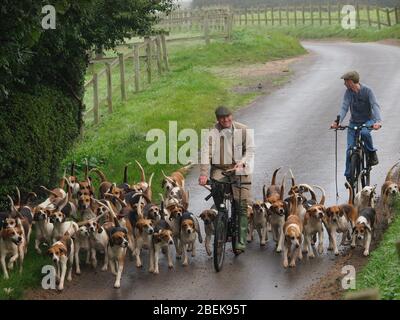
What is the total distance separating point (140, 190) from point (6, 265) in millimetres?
2993

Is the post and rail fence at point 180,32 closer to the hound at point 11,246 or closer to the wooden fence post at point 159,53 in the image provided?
the wooden fence post at point 159,53

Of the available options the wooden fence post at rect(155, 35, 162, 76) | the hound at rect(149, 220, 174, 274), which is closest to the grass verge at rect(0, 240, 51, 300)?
the hound at rect(149, 220, 174, 274)

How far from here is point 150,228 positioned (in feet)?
42.1

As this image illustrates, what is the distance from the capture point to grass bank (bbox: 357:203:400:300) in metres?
10.3

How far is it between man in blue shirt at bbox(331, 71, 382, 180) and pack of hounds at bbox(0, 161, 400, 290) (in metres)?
1.06

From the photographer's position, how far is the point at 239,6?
244 ft

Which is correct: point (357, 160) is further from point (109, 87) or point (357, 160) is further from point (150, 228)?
point (109, 87)

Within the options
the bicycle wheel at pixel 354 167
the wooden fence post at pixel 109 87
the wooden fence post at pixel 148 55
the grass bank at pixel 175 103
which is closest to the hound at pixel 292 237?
the bicycle wheel at pixel 354 167

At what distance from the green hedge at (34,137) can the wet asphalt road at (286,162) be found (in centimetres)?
256

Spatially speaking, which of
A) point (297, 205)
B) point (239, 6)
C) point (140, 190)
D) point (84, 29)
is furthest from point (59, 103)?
point (239, 6)

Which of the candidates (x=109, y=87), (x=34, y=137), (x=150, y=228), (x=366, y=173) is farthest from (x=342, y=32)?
(x=150, y=228)

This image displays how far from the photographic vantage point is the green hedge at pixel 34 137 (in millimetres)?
14406

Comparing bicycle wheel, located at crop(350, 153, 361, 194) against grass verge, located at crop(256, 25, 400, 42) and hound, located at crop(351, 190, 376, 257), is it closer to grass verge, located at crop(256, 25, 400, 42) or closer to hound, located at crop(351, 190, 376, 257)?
hound, located at crop(351, 190, 376, 257)

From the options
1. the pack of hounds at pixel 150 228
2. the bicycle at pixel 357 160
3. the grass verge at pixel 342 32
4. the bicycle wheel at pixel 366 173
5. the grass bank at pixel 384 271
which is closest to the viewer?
the grass bank at pixel 384 271
